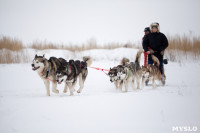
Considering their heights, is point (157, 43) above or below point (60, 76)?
above

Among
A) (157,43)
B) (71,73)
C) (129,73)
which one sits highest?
(157,43)

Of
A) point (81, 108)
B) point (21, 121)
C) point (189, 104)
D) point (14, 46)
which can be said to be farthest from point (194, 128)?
point (14, 46)

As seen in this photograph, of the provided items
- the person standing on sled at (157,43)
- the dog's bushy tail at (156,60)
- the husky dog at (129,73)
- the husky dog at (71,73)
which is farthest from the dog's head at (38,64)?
the dog's bushy tail at (156,60)

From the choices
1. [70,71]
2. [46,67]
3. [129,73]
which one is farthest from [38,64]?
[129,73]

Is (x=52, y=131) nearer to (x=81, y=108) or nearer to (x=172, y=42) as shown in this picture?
(x=81, y=108)

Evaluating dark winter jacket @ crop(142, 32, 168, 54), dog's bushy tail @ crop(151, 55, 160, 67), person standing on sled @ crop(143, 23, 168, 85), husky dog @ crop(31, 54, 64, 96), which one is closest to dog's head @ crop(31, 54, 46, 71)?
husky dog @ crop(31, 54, 64, 96)

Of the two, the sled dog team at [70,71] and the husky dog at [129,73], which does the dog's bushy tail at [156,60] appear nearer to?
the sled dog team at [70,71]

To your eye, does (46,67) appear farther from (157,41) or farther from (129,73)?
(157,41)

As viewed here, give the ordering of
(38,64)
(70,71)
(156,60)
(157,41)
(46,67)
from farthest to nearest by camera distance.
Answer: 1. (157,41)
2. (156,60)
3. (70,71)
4. (46,67)
5. (38,64)

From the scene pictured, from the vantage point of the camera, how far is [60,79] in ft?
12.1

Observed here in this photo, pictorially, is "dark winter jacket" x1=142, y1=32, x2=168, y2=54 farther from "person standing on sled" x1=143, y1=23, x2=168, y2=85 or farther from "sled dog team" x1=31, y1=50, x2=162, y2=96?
"sled dog team" x1=31, y1=50, x2=162, y2=96

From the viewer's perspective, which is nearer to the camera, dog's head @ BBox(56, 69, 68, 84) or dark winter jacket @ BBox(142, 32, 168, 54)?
dog's head @ BBox(56, 69, 68, 84)

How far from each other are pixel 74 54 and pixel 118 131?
10690mm

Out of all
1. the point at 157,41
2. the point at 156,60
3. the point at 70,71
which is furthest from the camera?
the point at 157,41
